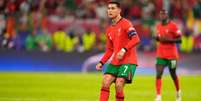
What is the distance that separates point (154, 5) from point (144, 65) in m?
4.00

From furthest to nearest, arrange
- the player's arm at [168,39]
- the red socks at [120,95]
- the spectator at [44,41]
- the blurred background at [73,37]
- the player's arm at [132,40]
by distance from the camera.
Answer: the spectator at [44,41], the blurred background at [73,37], the player's arm at [168,39], the red socks at [120,95], the player's arm at [132,40]

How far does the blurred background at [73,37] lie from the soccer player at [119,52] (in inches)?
493

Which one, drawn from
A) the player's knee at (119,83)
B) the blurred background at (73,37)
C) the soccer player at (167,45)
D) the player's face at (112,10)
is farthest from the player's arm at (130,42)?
the blurred background at (73,37)

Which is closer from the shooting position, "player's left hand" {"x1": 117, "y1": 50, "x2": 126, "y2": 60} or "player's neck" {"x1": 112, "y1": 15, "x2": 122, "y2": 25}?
"player's left hand" {"x1": 117, "y1": 50, "x2": 126, "y2": 60}

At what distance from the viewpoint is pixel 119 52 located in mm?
11117

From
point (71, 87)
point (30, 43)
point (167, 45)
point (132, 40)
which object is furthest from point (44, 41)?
point (132, 40)

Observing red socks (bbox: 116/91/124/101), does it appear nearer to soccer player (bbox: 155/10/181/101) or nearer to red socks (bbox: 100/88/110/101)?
red socks (bbox: 100/88/110/101)

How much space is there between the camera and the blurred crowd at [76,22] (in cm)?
2836

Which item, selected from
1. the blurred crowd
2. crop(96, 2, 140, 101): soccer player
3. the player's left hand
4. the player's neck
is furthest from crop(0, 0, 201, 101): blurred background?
the player's left hand

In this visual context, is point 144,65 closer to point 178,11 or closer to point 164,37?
point 178,11

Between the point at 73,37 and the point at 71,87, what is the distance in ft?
25.9

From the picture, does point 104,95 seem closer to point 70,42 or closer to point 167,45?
point 167,45

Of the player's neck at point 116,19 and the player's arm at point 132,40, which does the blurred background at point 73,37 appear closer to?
the player's neck at point 116,19

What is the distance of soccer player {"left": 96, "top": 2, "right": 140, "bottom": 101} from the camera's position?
11242 millimetres
